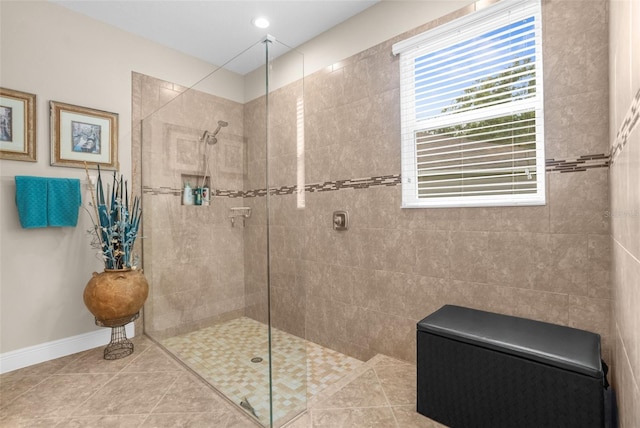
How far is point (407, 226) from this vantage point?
2.22 meters

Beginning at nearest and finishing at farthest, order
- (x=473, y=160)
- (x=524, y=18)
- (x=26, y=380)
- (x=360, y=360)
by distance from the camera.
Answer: (x=524, y=18) < (x=473, y=160) < (x=26, y=380) < (x=360, y=360)

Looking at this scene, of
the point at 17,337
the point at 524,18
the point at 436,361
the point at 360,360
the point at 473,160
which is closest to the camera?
the point at 436,361

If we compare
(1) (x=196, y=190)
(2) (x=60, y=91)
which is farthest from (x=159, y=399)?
(2) (x=60, y=91)

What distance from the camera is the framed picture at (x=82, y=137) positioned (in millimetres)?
2414

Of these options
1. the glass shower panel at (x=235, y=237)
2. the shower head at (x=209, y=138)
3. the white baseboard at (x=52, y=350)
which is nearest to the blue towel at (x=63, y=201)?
the glass shower panel at (x=235, y=237)

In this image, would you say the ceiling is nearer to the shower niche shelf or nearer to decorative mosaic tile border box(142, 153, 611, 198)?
the shower niche shelf

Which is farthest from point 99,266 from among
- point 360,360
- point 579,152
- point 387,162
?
point 579,152

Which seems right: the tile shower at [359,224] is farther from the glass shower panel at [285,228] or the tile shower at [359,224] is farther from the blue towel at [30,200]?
the blue towel at [30,200]

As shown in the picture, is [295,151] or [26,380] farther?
[26,380]

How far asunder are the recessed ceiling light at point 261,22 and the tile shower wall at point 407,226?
21.5 inches

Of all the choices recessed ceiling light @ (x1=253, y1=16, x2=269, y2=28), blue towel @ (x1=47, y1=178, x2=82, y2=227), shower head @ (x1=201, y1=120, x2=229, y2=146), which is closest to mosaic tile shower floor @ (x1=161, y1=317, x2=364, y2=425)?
shower head @ (x1=201, y1=120, x2=229, y2=146)

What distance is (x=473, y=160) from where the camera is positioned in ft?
6.43

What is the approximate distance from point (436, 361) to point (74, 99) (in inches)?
124

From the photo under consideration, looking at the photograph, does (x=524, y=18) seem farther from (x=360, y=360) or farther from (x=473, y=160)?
(x=360, y=360)
